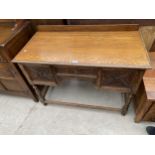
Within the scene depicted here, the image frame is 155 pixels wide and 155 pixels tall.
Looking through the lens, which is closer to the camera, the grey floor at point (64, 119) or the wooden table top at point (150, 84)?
the wooden table top at point (150, 84)

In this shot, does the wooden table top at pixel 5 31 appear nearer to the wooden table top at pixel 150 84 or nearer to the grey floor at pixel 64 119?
the grey floor at pixel 64 119

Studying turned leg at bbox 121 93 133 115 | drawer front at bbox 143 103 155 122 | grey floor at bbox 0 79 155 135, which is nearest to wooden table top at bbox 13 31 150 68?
turned leg at bbox 121 93 133 115

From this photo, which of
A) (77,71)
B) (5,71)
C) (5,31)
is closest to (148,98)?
(77,71)

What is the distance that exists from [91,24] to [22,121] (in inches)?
49.3

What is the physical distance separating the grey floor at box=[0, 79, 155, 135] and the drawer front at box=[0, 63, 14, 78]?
449mm

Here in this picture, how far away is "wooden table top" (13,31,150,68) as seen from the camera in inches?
36.3

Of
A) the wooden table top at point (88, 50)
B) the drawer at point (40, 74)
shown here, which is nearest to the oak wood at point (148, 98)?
the wooden table top at point (88, 50)

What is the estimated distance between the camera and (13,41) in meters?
1.13

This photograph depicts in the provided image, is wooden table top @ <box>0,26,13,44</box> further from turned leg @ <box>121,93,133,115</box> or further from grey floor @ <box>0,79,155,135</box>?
turned leg @ <box>121,93,133,115</box>

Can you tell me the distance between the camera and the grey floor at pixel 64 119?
4.39 feet

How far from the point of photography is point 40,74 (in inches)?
45.8

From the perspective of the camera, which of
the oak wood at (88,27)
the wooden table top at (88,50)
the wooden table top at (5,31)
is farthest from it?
the wooden table top at (5,31)

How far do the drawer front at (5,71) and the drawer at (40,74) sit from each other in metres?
0.22
